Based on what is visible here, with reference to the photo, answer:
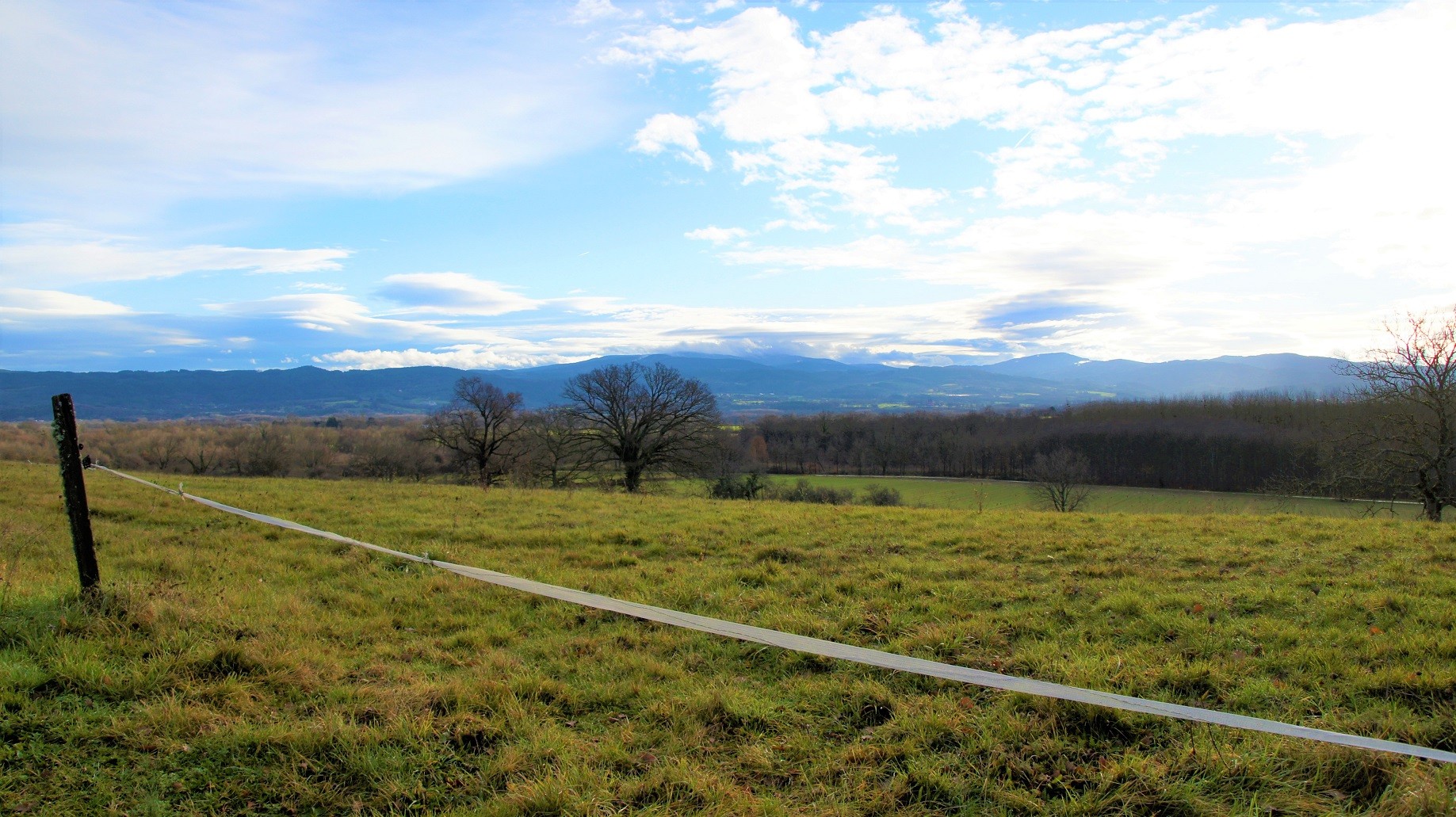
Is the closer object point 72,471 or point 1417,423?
point 72,471

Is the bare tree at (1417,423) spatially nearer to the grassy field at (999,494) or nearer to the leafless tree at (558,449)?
the grassy field at (999,494)

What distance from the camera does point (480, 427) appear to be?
41719 millimetres

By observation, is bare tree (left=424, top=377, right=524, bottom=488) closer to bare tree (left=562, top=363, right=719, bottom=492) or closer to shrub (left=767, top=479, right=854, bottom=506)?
bare tree (left=562, top=363, right=719, bottom=492)

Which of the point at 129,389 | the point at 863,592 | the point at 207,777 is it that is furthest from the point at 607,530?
the point at 129,389

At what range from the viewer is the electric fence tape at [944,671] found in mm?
3539

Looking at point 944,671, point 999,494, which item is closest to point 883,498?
point 999,494

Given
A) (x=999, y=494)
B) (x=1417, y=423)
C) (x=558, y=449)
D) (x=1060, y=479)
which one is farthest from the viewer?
Result: (x=999, y=494)

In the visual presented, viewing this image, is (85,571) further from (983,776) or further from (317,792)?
(983,776)

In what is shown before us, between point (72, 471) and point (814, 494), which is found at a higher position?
point (72, 471)

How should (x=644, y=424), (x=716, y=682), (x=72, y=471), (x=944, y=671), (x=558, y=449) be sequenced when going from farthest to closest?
(x=558, y=449) < (x=644, y=424) < (x=72, y=471) < (x=716, y=682) < (x=944, y=671)

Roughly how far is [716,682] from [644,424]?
31.3 metres

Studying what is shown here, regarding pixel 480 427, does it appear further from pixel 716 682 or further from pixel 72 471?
pixel 716 682

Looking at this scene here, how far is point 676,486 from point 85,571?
32.4 meters

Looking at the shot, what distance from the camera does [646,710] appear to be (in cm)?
447
